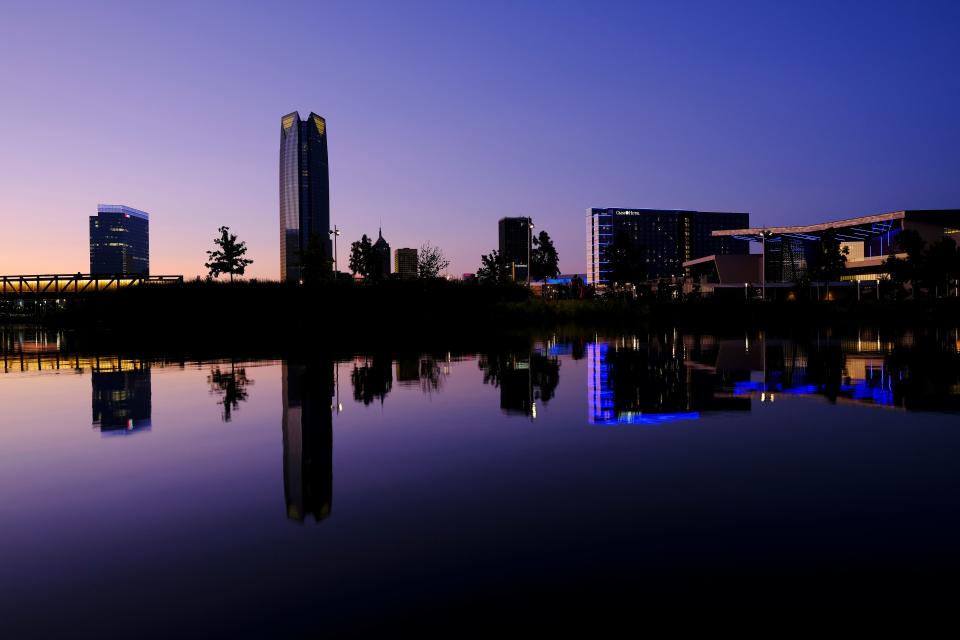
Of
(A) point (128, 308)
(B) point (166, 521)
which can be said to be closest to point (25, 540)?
(B) point (166, 521)

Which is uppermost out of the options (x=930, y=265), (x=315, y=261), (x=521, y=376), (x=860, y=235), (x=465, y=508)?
(x=860, y=235)

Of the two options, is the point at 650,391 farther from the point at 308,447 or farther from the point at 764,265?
the point at 764,265

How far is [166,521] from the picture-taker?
642cm

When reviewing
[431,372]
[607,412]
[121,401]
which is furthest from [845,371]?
[121,401]

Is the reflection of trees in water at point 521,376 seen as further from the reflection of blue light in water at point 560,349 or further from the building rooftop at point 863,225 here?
the building rooftop at point 863,225

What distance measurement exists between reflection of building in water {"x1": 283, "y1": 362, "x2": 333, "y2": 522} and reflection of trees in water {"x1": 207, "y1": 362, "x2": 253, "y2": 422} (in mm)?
980

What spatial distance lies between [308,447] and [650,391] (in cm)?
834

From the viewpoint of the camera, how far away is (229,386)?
16.7 m

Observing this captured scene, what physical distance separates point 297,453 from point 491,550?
4.57 m

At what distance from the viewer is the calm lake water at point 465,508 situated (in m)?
4.55

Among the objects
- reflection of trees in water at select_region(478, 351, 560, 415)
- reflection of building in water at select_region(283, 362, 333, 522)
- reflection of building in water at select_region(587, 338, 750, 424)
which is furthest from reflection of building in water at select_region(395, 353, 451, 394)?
reflection of building in water at select_region(587, 338, 750, 424)

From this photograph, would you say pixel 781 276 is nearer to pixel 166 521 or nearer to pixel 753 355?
pixel 753 355

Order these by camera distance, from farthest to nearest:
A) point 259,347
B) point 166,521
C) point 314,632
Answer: point 259,347 → point 166,521 → point 314,632

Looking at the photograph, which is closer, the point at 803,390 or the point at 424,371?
the point at 803,390
